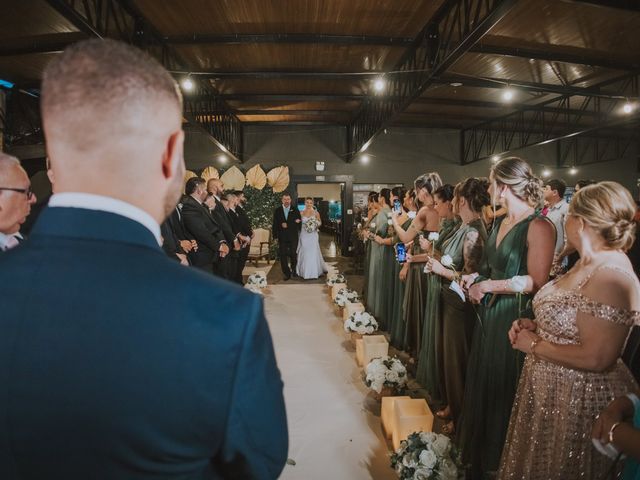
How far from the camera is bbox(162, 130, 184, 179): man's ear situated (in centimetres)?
66

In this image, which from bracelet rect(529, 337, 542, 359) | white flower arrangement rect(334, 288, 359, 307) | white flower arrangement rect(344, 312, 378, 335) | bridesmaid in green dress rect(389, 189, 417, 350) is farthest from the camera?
white flower arrangement rect(334, 288, 359, 307)

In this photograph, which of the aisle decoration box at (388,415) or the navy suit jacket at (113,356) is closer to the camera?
the navy suit jacket at (113,356)

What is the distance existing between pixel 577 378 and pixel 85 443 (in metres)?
1.65

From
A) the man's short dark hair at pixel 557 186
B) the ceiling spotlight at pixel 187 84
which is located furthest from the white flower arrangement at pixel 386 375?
the ceiling spotlight at pixel 187 84

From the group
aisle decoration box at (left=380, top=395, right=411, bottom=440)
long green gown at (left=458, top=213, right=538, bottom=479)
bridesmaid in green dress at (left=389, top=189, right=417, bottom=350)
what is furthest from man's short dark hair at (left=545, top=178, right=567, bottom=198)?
aisle decoration box at (left=380, top=395, right=411, bottom=440)

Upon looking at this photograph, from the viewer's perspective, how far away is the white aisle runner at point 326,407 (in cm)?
245

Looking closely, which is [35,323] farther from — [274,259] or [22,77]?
[274,259]

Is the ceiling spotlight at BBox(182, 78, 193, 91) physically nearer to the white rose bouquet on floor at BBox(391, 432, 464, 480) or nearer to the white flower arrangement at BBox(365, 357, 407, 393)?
the white flower arrangement at BBox(365, 357, 407, 393)

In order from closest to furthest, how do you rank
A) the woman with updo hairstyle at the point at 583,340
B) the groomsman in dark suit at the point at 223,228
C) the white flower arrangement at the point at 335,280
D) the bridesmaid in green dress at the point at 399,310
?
the woman with updo hairstyle at the point at 583,340, the bridesmaid in green dress at the point at 399,310, the groomsman in dark suit at the point at 223,228, the white flower arrangement at the point at 335,280

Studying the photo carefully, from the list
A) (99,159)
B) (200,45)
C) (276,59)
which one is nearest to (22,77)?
(200,45)

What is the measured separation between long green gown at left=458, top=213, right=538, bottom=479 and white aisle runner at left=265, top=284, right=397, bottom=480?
0.60 metres

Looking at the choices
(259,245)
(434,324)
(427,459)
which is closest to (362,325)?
(434,324)

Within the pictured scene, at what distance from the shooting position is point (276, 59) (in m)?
6.29

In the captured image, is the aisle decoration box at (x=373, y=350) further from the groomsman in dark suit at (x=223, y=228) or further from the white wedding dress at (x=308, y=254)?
the white wedding dress at (x=308, y=254)
